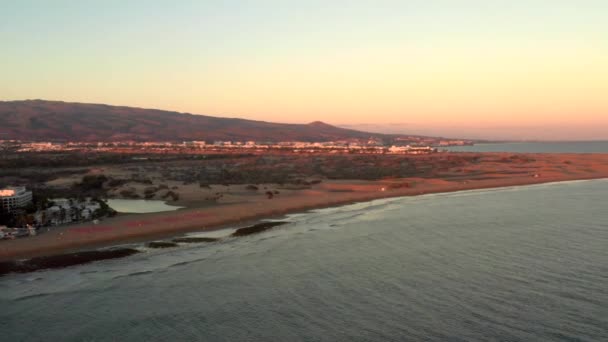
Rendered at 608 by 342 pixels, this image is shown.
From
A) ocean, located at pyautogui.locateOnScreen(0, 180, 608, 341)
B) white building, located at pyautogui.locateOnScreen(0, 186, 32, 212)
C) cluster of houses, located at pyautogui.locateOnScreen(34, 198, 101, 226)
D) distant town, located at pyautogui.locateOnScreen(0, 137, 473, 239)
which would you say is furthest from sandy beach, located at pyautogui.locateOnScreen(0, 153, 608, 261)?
white building, located at pyautogui.locateOnScreen(0, 186, 32, 212)

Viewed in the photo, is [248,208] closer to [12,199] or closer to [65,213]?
[65,213]

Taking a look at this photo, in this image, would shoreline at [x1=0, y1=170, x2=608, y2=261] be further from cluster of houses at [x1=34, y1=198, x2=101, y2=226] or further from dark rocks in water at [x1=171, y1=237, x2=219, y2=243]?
cluster of houses at [x1=34, y1=198, x2=101, y2=226]

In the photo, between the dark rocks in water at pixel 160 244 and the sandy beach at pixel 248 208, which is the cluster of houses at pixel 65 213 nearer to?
the sandy beach at pixel 248 208

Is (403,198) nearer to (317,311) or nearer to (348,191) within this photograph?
(348,191)

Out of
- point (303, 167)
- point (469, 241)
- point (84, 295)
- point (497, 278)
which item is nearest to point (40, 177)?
point (303, 167)

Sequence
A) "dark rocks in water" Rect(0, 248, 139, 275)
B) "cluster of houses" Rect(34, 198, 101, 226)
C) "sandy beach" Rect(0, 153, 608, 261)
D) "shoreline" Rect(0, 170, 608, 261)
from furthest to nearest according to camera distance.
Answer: "cluster of houses" Rect(34, 198, 101, 226) → "sandy beach" Rect(0, 153, 608, 261) → "shoreline" Rect(0, 170, 608, 261) → "dark rocks in water" Rect(0, 248, 139, 275)

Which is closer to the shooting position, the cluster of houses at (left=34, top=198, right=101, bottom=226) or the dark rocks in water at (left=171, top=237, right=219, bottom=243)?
the dark rocks in water at (left=171, top=237, right=219, bottom=243)
